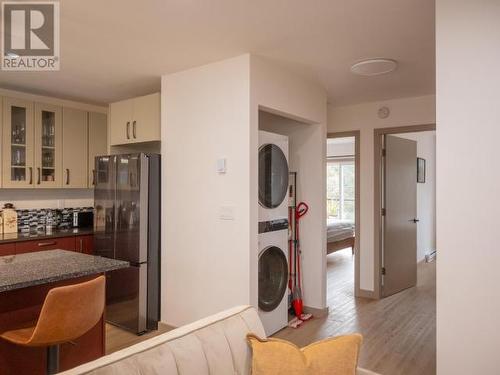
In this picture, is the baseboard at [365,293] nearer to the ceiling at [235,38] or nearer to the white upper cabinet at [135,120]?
the ceiling at [235,38]

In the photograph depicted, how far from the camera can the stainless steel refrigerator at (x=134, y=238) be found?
3404 millimetres

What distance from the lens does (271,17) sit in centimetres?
227

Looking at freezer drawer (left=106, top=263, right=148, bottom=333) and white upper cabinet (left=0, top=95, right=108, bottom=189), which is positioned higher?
white upper cabinet (left=0, top=95, right=108, bottom=189)

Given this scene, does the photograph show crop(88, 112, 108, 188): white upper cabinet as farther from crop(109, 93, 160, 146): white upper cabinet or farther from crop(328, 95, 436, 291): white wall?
crop(328, 95, 436, 291): white wall

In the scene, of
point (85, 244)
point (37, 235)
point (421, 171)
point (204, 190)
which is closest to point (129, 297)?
point (85, 244)

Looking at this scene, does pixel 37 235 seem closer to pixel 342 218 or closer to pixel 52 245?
pixel 52 245

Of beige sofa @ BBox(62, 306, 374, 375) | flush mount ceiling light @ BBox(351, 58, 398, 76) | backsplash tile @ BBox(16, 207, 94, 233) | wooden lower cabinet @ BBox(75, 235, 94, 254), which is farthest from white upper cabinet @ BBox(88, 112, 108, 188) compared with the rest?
beige sofa @ BBox(62, 306, 374, 375)

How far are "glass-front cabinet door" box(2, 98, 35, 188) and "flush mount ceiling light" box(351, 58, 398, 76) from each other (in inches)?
135

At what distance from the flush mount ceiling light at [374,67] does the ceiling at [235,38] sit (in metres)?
0.06

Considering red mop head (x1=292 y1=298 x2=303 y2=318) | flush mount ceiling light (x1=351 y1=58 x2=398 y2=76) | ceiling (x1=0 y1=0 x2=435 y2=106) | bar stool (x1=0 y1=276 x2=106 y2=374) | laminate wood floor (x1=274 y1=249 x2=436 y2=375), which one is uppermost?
ceiling (x1=0 y1=0 x2=435 y2=106)

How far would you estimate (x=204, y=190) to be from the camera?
318 cm

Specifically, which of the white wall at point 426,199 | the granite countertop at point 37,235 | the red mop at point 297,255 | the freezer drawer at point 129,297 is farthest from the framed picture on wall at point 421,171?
the granite countertop at point 37,235

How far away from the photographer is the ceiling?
7.08 feet

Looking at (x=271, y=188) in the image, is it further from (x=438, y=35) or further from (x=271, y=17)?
(x=438, y=35)
